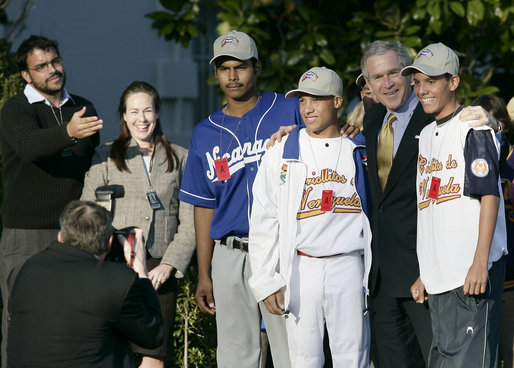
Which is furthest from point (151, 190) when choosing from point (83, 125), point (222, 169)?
point (83, 125)

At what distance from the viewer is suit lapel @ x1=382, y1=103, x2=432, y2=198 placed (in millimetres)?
4680

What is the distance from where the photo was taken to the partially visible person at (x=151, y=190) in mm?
5098

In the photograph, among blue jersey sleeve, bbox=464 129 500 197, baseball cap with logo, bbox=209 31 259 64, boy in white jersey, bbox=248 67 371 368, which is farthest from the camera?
baseball cap with logo, bbox=209 31 259 64

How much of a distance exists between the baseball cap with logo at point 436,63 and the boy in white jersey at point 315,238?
456 millimetres

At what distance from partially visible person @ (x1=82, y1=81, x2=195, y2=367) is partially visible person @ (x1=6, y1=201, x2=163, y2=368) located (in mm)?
1173

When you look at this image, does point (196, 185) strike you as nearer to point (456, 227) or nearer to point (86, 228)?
point (86, 228)

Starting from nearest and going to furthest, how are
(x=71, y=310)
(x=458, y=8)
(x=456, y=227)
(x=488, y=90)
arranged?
(x=71, y=310)
(x=456, y=227)
(x=458, y=8)
(x=488, y=90)

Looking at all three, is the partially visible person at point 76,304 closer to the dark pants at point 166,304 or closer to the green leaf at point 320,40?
the dark pants at point 166,304

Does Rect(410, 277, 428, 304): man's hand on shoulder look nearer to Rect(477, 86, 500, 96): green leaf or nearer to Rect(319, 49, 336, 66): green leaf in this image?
Rect(319, 49, 336, 66): green leaf

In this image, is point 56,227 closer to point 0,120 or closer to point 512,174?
point 0,120

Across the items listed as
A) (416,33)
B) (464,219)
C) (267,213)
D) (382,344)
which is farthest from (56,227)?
(416,33)

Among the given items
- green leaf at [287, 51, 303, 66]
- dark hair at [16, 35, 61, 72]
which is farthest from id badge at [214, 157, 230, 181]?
green leaf at [287, 51, 303, 66]

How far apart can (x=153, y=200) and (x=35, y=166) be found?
0.75 metres

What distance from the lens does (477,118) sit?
4254 millimetres
